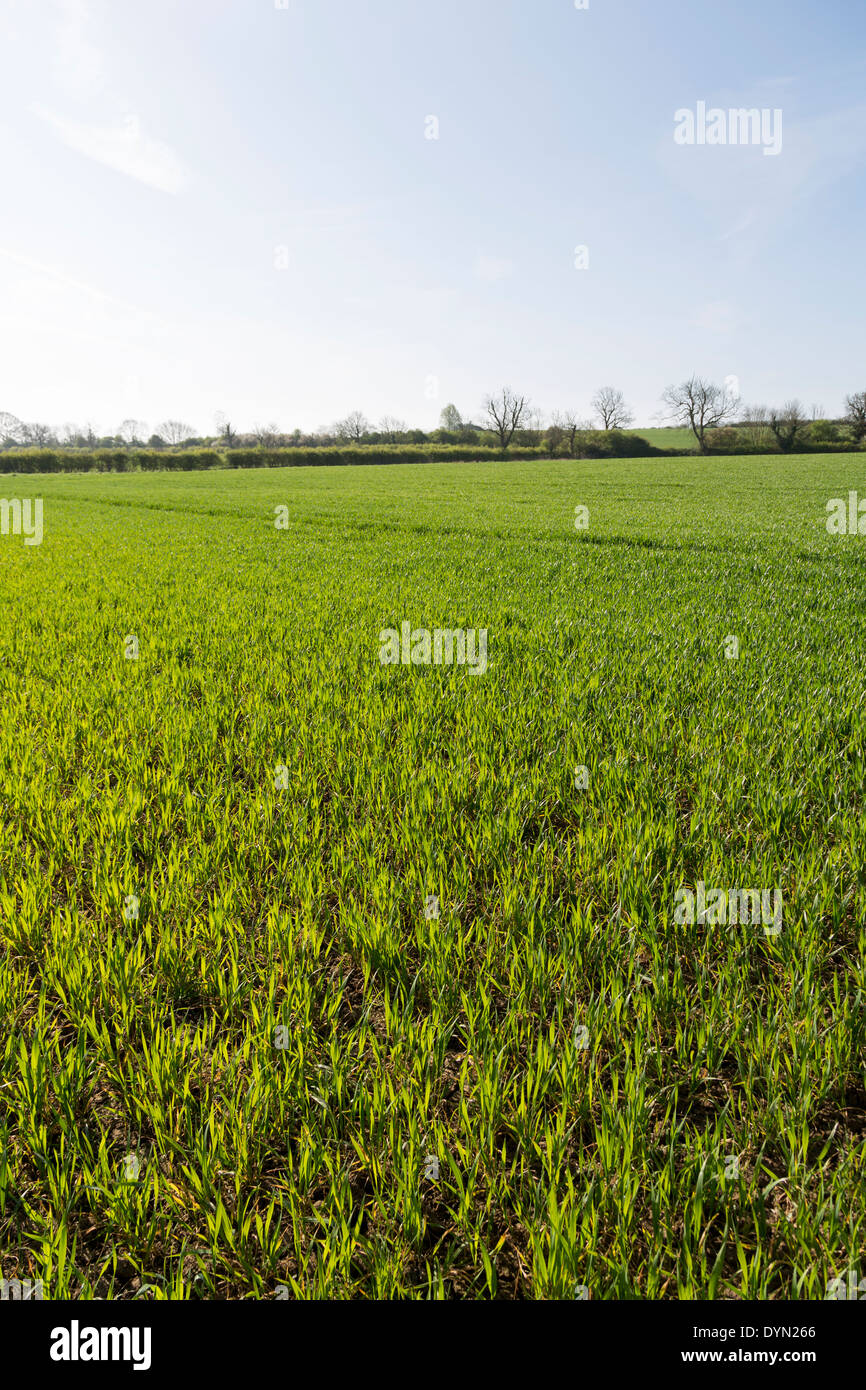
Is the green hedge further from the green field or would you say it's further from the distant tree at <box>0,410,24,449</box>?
the green field

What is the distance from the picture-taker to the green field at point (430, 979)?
1612 millimetres

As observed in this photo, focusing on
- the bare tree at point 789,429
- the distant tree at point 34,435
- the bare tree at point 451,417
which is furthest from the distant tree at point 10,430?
the bare tree at point 789,429

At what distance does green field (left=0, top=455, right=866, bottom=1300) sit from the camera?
1612 millimetres

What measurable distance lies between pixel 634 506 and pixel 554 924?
2393cm

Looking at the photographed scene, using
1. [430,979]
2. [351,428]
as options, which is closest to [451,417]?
[351,428]

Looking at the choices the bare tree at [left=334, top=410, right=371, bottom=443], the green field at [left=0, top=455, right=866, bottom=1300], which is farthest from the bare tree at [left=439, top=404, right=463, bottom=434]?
the green field at [left=0, top=455, right=866, bottom=1300]

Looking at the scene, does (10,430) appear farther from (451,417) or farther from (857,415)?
(857,415)

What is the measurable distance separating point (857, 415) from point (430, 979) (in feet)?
326

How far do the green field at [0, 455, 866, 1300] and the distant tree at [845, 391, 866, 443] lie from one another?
90758 millimetres

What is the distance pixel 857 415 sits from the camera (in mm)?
78438

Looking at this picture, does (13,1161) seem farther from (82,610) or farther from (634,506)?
(634,506)

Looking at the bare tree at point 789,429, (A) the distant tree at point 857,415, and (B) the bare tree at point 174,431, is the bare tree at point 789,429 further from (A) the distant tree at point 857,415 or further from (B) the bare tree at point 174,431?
(B) the bare tree at point 174,431

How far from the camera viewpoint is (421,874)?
3.11 m
